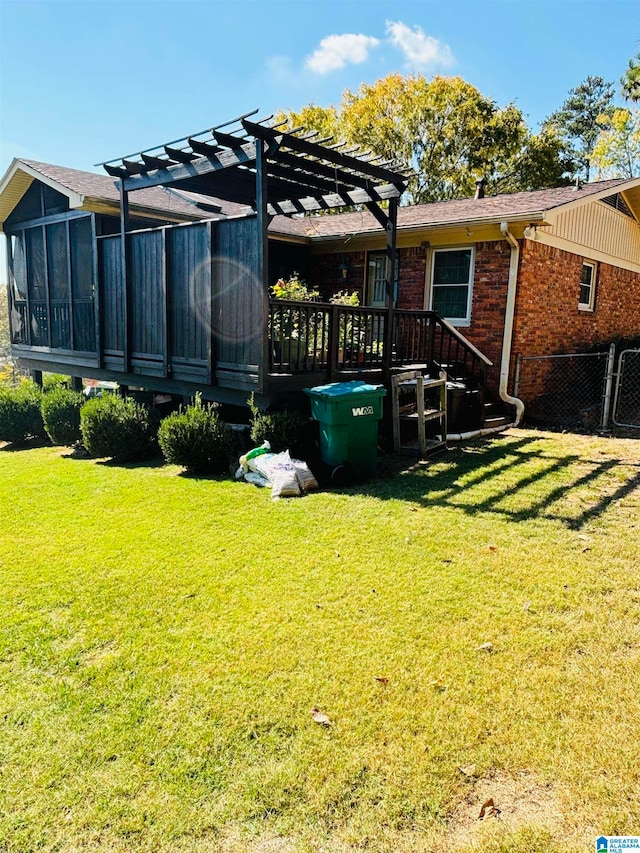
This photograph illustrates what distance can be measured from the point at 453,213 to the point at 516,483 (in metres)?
6.40

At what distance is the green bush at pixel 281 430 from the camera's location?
6605 mm

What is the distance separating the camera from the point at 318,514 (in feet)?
17.1

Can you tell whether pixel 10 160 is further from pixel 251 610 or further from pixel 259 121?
pixel 251 610

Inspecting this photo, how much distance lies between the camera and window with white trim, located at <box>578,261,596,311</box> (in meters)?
12.0

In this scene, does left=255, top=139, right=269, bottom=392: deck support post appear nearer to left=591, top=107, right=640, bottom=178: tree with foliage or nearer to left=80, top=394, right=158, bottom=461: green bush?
left=80, top=394, right=158, bottom=461: green bush

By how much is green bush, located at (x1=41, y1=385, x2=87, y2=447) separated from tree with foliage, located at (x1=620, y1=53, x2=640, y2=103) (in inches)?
952

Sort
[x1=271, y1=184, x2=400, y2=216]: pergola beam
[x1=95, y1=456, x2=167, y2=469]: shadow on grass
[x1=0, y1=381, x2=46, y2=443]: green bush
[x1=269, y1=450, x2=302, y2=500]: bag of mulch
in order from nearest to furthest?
[x1=269, y1=450, x2=302, y2=500]: bag of mulch, [x1=95, y1=456, x2=167, y2=469]: shadow on grass, [x1=271, y1=184, x2=400, y2=216]: pergola beam, [x1=0, y1=381, x2=46, y2=443]: green bush

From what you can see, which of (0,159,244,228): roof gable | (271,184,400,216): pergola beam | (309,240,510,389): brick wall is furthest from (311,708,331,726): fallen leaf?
(0,159,244,228): roof gable

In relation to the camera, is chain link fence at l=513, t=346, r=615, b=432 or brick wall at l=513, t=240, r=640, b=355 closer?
Answer: chain link fence at l=513, t=346, r=615, b=432

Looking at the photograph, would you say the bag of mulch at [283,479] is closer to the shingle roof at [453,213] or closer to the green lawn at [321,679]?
the green lawn at [321,679]

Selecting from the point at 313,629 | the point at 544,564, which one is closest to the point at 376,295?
the point at 544,564

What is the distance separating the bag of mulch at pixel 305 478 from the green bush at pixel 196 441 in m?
1.24

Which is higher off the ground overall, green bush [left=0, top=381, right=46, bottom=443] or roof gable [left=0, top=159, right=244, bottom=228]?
roof gable [left=0, top=159, right=244, bottom=228]

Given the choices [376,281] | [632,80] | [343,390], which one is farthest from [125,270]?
[632,80]
